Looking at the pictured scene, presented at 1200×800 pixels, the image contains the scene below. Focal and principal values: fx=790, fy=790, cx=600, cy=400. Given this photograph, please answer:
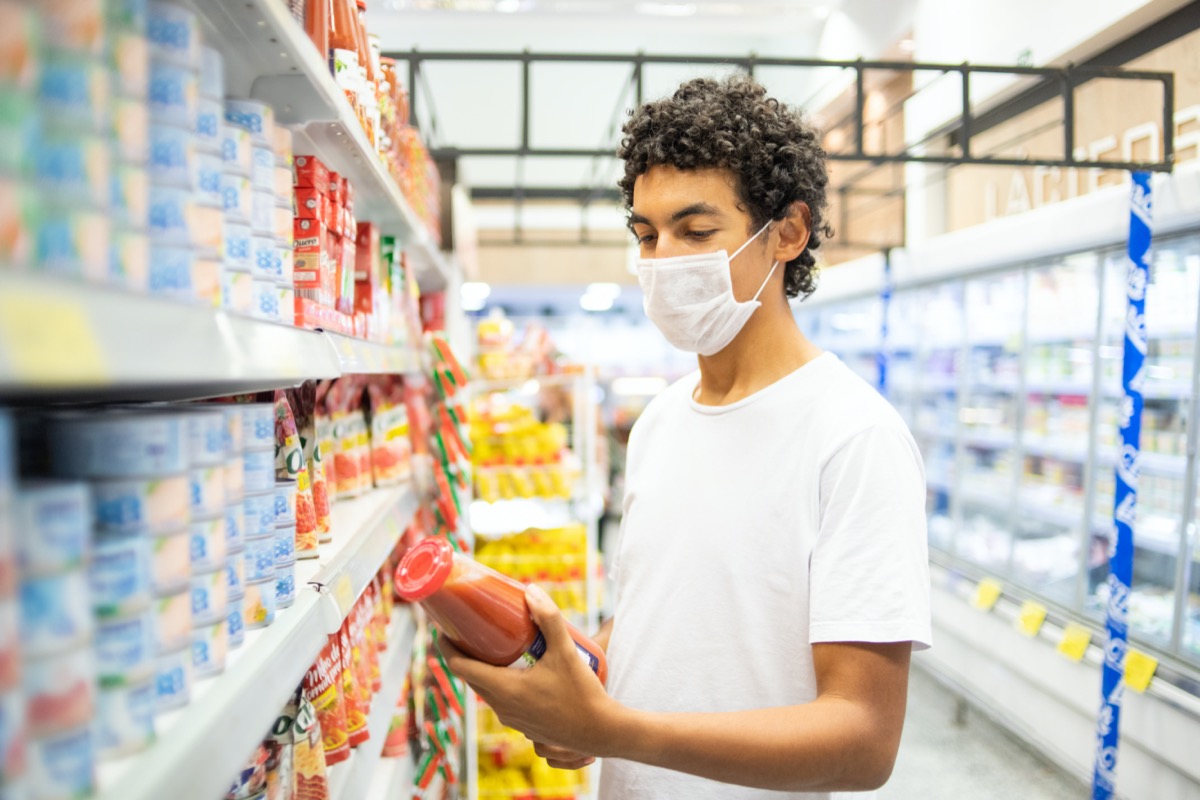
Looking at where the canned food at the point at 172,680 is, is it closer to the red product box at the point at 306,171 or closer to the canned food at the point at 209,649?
the canned food at the point at 209,649

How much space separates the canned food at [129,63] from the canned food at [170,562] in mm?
337

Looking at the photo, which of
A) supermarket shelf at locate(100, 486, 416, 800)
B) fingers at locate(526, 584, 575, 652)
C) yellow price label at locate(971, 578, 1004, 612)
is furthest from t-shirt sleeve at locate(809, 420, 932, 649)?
yellow price label at locate(971, 578, 1004, 612)

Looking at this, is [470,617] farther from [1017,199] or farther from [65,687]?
[1017,199]

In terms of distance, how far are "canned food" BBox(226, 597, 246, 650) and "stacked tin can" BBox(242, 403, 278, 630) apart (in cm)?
3

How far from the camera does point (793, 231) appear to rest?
145 centimetres

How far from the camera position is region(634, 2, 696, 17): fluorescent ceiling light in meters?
7.20

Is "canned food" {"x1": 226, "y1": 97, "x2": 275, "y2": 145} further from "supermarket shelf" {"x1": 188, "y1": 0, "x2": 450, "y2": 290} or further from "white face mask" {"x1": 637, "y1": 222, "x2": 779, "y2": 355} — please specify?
"white face mask" {"x1": 637, "y1": 222, "x2": 779, "y2": 355}

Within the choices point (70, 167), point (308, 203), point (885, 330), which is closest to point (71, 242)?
point (70, 167)

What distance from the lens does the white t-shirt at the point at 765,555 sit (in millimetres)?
1104

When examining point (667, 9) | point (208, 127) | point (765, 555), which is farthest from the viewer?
point (667, 9)

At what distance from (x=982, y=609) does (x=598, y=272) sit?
5.01m

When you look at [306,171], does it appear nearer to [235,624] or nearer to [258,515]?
[258,515]

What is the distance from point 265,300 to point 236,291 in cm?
11

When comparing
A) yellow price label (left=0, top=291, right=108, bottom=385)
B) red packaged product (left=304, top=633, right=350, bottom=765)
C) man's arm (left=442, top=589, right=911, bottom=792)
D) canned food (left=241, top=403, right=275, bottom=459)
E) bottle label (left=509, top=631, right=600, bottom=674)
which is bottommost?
red packaged product (left=304, top=633, right=350, bottom=765)
